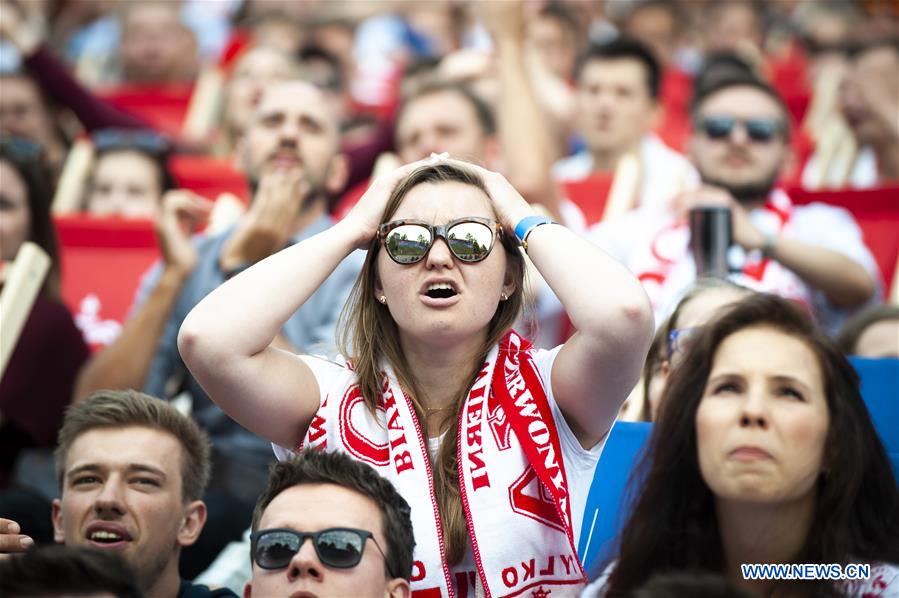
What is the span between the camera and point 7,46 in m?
7.55

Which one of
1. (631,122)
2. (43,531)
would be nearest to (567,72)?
(631,122)

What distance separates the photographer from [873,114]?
251 inches

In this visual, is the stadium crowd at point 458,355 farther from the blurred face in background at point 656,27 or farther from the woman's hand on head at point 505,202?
the blurred face in background at point 656,27

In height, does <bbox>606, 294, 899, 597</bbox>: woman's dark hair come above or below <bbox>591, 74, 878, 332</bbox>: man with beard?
below

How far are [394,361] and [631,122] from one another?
4.19 meters

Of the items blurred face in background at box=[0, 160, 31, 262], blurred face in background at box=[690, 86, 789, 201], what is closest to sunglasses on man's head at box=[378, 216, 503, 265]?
blurred face in background at box=[0, 160, 31, 262]

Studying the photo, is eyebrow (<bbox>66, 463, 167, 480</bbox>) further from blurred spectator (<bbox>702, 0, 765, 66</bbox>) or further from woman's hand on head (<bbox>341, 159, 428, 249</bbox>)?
blurred spectator (<bbox>702, 0, 765, 66</bbox>)

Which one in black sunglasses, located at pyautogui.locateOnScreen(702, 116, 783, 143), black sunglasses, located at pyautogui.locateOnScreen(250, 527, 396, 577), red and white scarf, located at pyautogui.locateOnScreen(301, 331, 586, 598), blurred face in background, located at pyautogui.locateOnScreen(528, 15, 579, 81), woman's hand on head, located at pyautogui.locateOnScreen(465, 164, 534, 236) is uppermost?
blurred face in background, located at pyautogui.locateOnScreen(528, 15, 579, 81)

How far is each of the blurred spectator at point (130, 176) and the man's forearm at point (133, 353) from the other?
156 centimetres

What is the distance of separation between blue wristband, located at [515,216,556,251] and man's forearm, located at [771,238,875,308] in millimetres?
1862

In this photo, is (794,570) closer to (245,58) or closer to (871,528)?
(871,528)

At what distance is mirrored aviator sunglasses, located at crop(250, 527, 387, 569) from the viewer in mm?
2578

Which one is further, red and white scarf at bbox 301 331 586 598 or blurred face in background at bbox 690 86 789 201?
blurred face in background at bbox 690 86 789 201

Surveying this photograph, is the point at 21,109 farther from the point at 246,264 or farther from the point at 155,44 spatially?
the point at 246,264
